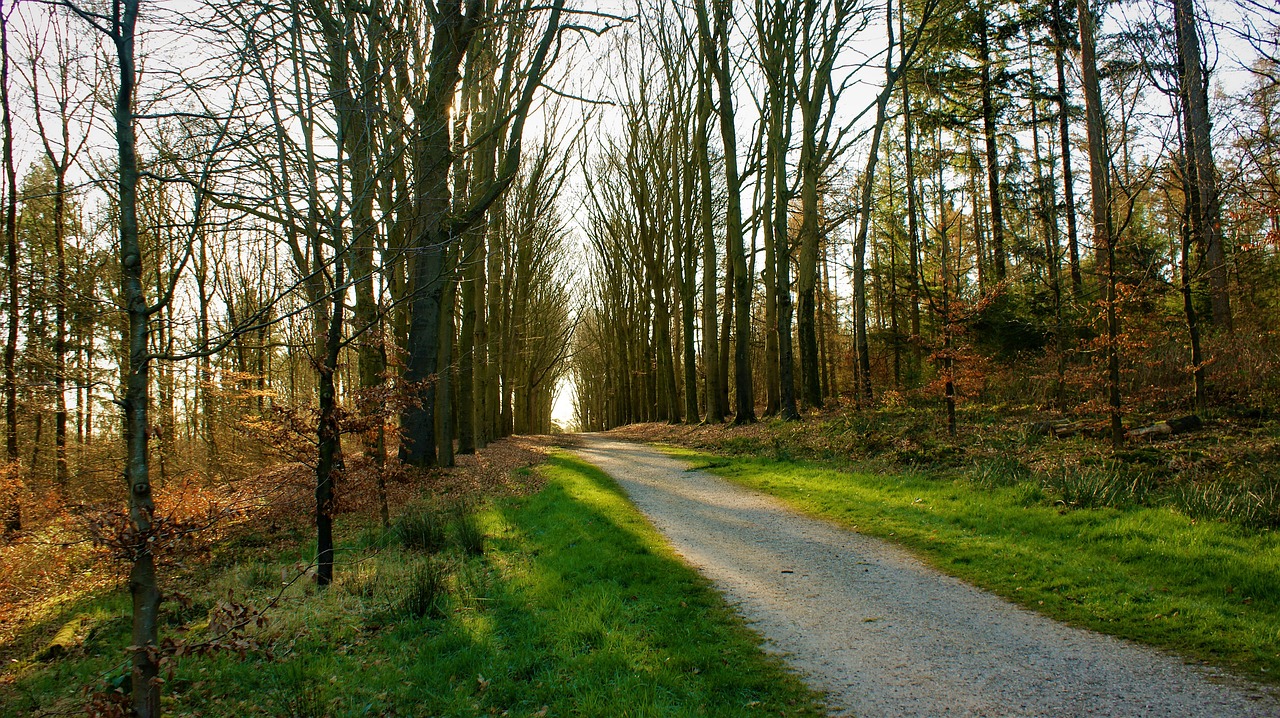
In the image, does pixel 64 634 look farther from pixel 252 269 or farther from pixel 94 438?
pixel 252 269

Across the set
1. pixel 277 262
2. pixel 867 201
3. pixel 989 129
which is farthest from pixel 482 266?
pixel 989 129

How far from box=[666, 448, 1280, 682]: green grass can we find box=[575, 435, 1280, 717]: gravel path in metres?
0.33

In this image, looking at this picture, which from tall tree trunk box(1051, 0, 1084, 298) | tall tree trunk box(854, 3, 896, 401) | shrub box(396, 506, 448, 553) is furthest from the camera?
tall tree trunk box(1051, 0, 1084, 298)

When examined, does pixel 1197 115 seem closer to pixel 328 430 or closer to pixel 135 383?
pixel 328 430

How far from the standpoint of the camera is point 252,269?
68.4ft

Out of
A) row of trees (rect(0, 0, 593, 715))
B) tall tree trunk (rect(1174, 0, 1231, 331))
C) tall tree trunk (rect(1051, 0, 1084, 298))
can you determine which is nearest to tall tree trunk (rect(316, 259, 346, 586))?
row of trees (rect(0, 0, 593, 715))

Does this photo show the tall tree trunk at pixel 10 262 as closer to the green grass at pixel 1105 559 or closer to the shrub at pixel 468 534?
the shrub at pixel 468 534

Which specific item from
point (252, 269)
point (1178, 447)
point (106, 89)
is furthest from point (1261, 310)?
point (252, 269)

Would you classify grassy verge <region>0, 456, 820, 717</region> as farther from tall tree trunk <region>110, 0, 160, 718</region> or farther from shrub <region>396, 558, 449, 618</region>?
tall tree trunk <region>110, 0, 160, 718</region>

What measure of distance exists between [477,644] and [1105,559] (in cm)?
555

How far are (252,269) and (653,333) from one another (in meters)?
16.5

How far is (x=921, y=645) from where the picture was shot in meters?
4.50

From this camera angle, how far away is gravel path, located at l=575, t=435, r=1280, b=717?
3695 mm

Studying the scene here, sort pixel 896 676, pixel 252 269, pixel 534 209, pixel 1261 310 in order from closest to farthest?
1. pixel 896 676
2. pixel 1261 310
3. pixel 252 269
4. pixel 534 209
